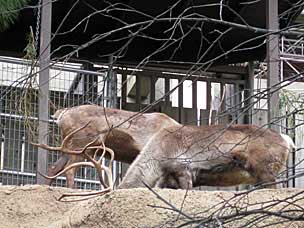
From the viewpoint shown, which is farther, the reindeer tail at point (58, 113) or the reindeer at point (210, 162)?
the reindeer tail at point (58, 113)

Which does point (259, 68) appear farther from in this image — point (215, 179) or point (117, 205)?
point (117, 205)

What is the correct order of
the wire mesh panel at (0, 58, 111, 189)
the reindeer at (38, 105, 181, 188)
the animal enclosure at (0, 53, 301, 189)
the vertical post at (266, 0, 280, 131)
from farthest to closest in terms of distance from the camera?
the wire mesh panel at (0, 58, 111, 189) < the animal enclosure at (0, 53, 301, 189) < the reindeer at (38, 105, 181, 188) < the vertical post at (266, 0, 280, 131)

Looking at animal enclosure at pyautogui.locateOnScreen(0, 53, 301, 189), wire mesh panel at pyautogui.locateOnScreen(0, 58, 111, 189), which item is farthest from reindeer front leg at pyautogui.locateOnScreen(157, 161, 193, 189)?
wire mesh panel at pyautogui.locateOnScreen(0, 58, 111, 189)

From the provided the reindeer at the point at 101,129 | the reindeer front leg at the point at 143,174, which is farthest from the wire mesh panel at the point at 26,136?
the reindeer front leg at the point at 143,174

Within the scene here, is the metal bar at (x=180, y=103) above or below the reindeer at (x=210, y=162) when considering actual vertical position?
above

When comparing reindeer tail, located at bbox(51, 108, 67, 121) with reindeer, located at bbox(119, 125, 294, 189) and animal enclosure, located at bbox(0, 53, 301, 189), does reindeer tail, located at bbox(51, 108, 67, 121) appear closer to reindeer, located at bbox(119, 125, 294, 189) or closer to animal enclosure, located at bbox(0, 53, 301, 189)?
animal enclosure, located at bbox(0, 53, 301, 189)

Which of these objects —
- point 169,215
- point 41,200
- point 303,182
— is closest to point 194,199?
point 169,215

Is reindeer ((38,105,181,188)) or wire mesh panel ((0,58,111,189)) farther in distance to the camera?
wire mesh panel ((0,58,111,189))

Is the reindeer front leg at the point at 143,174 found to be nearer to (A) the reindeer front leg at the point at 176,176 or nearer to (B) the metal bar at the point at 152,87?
(A) the reindeer front leg at the point at 176,176

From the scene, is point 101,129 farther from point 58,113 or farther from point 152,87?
point 152,87

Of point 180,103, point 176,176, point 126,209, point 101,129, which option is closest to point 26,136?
point 101,129

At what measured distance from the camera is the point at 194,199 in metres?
7.21

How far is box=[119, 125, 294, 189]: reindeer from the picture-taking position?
9.23 meters

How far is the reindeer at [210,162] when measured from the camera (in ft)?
30.3
